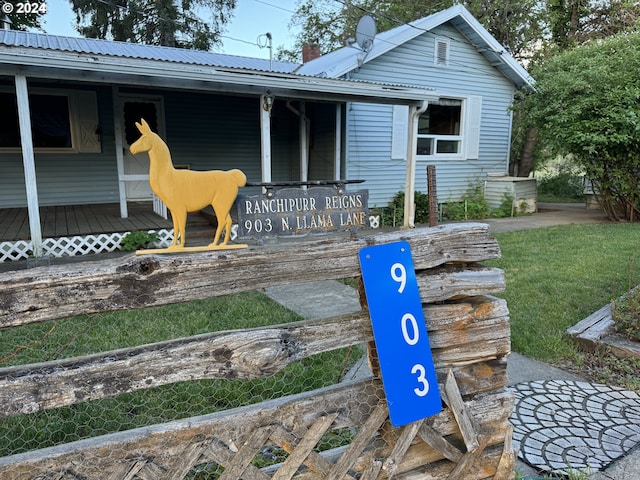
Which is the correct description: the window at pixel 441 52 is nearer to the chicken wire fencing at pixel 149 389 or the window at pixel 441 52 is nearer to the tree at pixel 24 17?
the chicken wire fencing at pixel 149 389

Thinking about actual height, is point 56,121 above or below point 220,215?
above

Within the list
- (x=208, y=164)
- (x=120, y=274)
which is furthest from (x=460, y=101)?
(x=120, y=274)

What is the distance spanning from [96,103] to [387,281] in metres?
9.17

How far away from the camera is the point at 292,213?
6.01 feet

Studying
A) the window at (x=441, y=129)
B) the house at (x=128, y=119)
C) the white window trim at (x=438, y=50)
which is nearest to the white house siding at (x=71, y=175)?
the house at (x=128, y=119)

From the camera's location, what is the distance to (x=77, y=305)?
4.16 feet

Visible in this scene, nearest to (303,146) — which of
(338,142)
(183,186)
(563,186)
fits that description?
(338,142)

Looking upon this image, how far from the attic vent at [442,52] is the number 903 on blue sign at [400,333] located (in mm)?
10218

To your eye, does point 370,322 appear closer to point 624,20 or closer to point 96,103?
point 96,103

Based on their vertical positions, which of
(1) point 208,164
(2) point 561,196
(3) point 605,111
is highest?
(3) point 605,111

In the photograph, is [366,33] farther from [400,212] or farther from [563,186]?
[563,186]

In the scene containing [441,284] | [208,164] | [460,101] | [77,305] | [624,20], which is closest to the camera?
[77,305]

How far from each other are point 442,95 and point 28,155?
8.55 metres

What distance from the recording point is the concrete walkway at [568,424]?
2.21 metres
